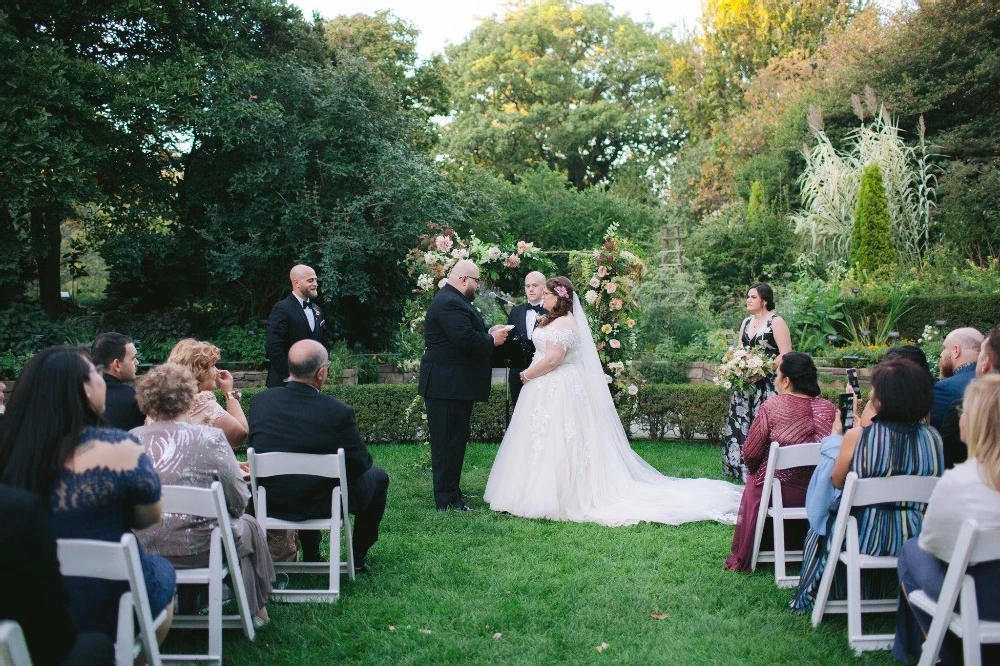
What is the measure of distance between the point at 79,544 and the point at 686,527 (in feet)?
Result: 15.2

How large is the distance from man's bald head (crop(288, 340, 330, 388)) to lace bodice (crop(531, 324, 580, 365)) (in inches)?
101

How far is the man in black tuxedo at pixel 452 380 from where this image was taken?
696cm

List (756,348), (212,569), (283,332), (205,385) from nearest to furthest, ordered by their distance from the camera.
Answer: (212,569), (205,385), (283,332), (756,348)

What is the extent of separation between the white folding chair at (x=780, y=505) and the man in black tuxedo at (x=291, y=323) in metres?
3.93

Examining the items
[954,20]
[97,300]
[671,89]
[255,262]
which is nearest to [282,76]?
[255,262]

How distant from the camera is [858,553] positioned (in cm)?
400

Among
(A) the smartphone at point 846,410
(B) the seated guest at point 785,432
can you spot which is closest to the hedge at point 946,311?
(B) the seated guest at point 785,432

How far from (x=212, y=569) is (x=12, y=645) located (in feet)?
5.08

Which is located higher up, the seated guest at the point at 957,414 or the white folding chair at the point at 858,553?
the seated guest at the point at 957,414

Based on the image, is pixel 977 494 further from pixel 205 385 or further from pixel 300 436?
pixel 205 385

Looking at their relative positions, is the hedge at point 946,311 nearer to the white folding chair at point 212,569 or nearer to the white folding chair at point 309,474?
the white folding chair at point 309,474

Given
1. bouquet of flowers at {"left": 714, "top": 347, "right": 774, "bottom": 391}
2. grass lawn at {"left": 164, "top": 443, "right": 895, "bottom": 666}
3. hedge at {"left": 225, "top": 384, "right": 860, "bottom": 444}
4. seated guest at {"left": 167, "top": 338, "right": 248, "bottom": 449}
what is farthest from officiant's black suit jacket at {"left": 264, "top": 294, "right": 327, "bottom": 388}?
bouquet of flowers at {"left": 714, "top": 347, "right": 774, "bottom": 391}

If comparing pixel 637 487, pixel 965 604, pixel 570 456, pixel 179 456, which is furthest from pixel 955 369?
pixel 179 456

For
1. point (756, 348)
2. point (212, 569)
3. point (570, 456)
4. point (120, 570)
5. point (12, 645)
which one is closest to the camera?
point (12, 645)
